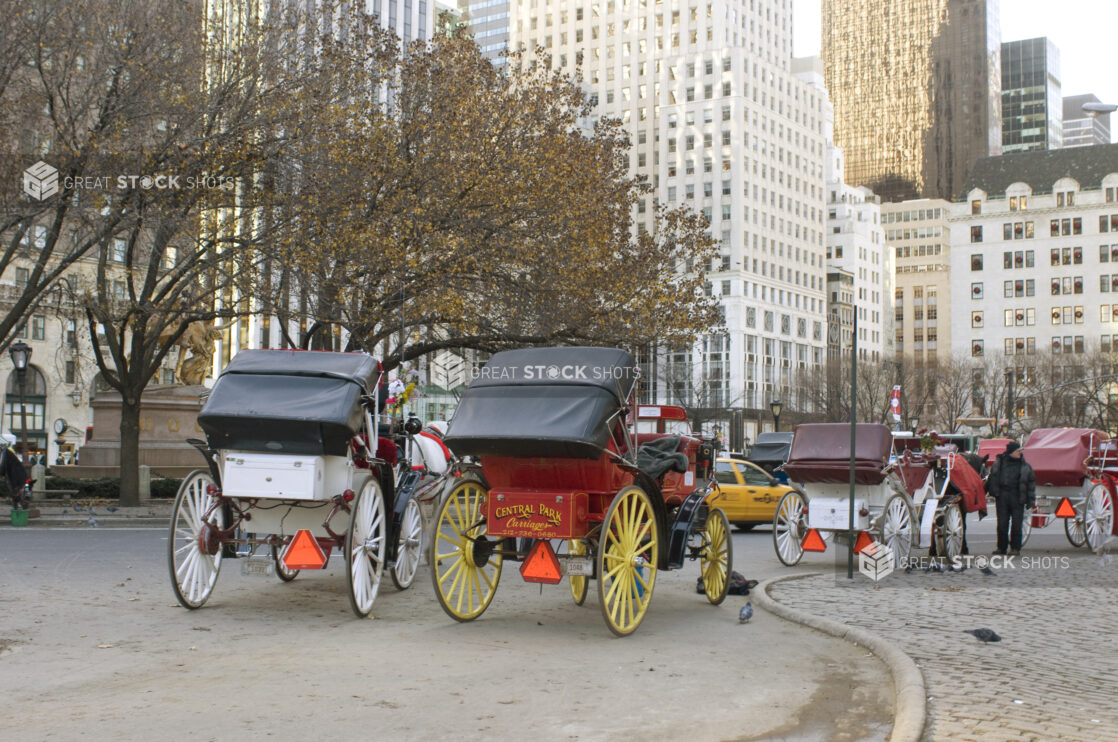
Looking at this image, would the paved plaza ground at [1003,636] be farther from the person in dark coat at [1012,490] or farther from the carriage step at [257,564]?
the carriage step at [257,564]

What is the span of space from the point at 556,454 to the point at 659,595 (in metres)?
3.68

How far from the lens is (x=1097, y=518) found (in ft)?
59.8

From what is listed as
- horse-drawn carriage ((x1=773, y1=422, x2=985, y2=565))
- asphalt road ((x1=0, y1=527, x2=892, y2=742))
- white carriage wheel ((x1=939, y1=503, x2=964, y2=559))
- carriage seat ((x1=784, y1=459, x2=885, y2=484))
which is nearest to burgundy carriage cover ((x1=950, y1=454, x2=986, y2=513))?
horse-drawn carriage ((x1=773, y1=422, x2=985, y2=565))

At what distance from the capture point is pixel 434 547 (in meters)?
9.42

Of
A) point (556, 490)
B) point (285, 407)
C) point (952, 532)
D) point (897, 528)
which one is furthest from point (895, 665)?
point (952, 532)

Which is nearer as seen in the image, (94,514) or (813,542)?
(813,542)

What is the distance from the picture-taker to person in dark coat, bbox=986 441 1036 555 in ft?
54.2

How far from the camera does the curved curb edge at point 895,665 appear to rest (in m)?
6.19

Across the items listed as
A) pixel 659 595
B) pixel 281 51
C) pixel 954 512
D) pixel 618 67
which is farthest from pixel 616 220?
pixel 618 67

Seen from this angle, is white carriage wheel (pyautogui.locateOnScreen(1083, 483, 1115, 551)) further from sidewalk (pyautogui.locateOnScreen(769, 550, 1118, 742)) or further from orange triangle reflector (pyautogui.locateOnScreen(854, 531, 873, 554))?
orange triangle reflector (pyautogui.locateOnScreen(854, 531, 873, 554))

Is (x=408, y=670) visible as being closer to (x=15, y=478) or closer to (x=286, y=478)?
(x=286, y=478)

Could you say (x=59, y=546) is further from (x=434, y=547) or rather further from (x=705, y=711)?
(x=705, y=711)

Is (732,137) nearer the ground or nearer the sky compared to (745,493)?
nearer the sky

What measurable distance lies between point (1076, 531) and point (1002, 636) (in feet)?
36.7
